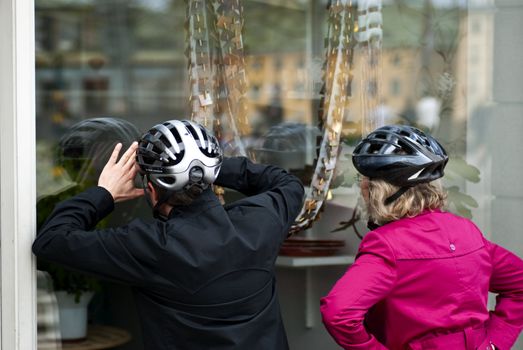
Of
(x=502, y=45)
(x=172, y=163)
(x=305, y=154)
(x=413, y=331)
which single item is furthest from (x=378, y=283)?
(x=502, y=45)

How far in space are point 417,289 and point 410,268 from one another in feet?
0.20

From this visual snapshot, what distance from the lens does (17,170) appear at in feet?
9.17

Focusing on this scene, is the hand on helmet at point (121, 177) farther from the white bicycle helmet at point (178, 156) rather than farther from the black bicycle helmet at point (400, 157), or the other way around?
the black bicycle helmet at point (400, 157)

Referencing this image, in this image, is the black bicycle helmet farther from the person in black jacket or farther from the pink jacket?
the person in black jacket

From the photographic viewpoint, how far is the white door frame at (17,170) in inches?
109

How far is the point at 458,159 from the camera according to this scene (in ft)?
12.7

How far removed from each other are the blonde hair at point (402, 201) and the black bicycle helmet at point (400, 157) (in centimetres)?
2

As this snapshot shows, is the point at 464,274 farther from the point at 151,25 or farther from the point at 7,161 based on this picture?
the point at 151,25

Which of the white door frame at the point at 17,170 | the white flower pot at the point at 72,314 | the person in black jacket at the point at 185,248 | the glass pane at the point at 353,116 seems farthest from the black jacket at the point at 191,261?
the white flower pot at the point at 72,314

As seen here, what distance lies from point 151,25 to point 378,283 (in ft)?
12.8

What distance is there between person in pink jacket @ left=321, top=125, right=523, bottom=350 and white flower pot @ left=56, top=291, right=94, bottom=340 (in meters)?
1.28

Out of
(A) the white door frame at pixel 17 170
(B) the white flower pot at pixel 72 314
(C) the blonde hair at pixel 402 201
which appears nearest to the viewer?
(C) the blonde hair at pixel 402 201

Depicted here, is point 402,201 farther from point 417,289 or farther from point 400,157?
→ point 417,289

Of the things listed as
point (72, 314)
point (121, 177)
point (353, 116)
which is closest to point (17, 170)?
point (121, 177)
